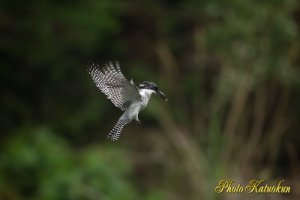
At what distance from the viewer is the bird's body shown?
365 cm

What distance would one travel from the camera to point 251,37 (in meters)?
11.3

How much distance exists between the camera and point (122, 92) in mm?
3814

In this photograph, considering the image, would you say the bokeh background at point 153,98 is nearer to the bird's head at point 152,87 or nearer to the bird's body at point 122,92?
the bird's body at point 122,92

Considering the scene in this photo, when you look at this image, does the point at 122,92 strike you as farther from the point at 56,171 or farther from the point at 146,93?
the point at 56,171

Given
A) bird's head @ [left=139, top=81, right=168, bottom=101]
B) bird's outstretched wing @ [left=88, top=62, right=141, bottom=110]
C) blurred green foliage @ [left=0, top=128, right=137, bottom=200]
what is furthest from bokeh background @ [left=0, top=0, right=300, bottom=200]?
bird's head @ [left=139, top=81, right=168, bottom=101]

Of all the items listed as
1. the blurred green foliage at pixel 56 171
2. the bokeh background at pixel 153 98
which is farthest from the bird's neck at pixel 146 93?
the blurred green foliage at pixel 56 171

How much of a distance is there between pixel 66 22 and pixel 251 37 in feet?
12.4

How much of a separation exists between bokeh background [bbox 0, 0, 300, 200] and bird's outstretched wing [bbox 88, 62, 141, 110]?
4.60 metres

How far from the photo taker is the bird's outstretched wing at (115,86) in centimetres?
374

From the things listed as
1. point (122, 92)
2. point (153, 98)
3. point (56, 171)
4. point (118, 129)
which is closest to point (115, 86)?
point (122, 92)

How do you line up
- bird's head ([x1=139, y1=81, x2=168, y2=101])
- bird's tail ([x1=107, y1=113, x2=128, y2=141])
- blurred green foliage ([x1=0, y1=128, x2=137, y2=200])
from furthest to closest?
→ blurred green foliage ([x1=0, y1=128, x2=137, y2=200]) < bird's tail ([x1=107, y1=113, x2=128, y2=141]) < bird's head ([x1=139, y1=81, x2=168, y2=101])

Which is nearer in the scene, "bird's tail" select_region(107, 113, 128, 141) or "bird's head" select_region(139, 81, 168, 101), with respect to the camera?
"bird's head" select_region(139, 81, 168, 101)

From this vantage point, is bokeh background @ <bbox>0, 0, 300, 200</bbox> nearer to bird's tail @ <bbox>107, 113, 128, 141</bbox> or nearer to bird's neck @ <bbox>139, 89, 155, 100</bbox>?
bird's tail @ <bbox>107, 113, 128, 141</bbox>

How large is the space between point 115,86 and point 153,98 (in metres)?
7.77
